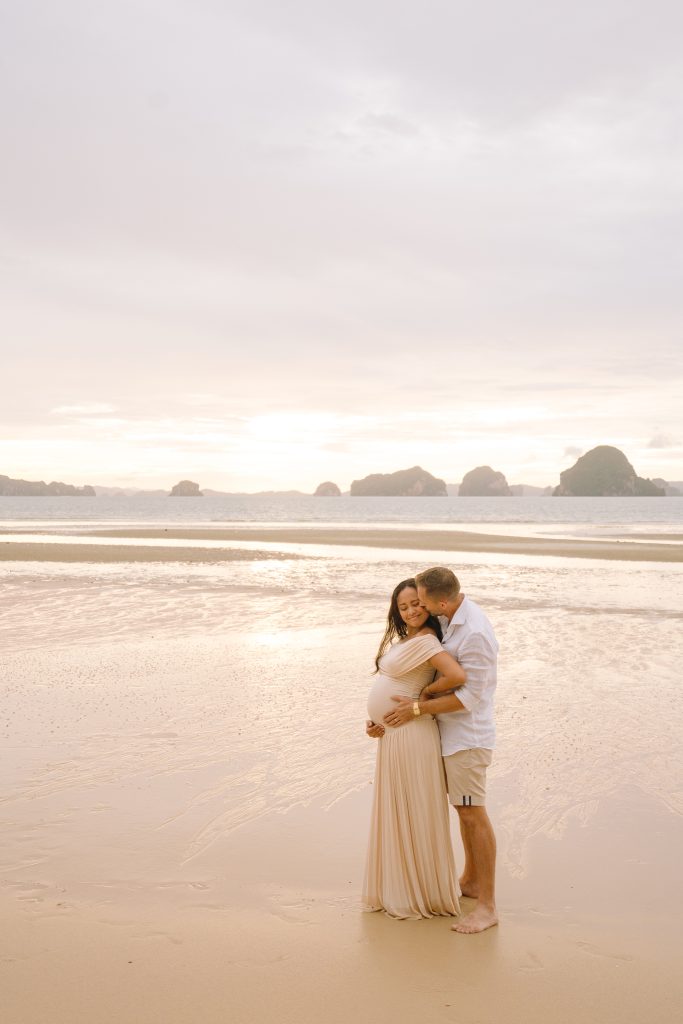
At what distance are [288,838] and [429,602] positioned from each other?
225cm

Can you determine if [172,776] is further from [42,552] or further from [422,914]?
[42,552]

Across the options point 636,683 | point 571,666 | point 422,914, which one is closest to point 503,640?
point 571,666

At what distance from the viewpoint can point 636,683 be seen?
35.9 feet

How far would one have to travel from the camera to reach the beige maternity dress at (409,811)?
16.1 feet

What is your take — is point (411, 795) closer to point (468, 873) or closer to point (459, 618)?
point (468, 873)

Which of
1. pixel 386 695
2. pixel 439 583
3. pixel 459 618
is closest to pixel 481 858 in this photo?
pixel 386 695

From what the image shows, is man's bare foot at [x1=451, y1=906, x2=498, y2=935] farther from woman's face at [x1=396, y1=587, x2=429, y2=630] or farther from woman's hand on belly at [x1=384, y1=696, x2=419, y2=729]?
woman's face at [x1=396, y1=587, x2=429, y2=630]

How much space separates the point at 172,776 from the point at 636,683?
6232 millimetres

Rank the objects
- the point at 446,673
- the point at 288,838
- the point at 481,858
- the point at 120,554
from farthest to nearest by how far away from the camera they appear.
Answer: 1. the point at 120,554
2. the point at 288,838
3. the point at 481,858
4. the point at 446,673

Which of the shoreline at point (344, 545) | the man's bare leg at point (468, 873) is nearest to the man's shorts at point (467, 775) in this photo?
the man's bare leg at point (468, 873)

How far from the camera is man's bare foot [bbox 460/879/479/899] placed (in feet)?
17.2

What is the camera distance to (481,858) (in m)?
5.04

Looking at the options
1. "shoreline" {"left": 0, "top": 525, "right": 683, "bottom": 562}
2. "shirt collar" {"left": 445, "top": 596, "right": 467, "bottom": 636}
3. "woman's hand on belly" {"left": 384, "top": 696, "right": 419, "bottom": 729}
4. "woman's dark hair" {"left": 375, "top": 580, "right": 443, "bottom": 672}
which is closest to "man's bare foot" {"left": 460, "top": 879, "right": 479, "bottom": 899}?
"woman's hand on belly" {"left": 384, "top": 696, "right": 419, "bottom": 729}

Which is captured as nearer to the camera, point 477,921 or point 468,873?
point 477,921
